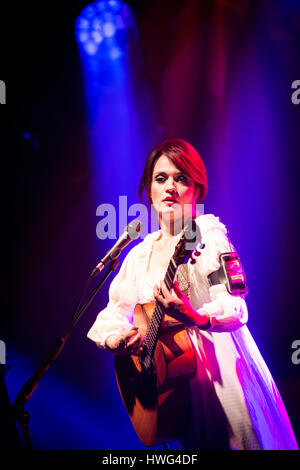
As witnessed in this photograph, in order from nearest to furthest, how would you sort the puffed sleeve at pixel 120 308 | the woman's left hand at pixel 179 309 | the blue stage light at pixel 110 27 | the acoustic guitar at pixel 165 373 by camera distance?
the woman's left hand at pixel 179 309, the acoustic guitar at pixel 165 373, the puffed sleeve at pixel 120 308, the blue stage light at pixel 110 27

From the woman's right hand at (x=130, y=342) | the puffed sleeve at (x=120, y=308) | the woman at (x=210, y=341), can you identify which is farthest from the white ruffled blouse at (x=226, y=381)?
the puffed sleeve at (x=120, y=308)

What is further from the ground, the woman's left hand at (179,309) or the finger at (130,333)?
the woman's left hand at (179,309)

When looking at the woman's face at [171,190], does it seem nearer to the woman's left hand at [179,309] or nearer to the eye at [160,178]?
the eye at [160,178]

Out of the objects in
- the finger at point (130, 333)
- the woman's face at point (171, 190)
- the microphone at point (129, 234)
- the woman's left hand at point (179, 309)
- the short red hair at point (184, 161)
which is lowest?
the finger at point (130, 333)

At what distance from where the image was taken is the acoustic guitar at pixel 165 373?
184 cm

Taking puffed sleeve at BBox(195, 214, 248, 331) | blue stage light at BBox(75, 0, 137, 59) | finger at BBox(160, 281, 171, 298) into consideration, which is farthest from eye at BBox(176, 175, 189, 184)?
blue stage light at BBox(75, 0, 137, 59)

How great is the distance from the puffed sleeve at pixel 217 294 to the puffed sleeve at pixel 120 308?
24.4 inches

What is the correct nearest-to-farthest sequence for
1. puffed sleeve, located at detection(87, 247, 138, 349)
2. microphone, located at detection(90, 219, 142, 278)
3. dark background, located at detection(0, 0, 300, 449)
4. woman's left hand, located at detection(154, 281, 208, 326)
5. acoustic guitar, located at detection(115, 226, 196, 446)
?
1. woman's left hand, located at detection(154, 281, 208, 326)
2. acoustic guitar, located at detection(115, 226, 196, 446)
3. microphone, located at detection(90, 219, 142, 278)
4. puffed sleeve, located at detection(87, 247, 138, 349)
5. dark background, located at detection(0, 0, 300, 449)

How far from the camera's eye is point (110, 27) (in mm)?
3510

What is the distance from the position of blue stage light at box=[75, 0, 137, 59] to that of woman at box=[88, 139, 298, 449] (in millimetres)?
1733

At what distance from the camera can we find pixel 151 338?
1.96 m

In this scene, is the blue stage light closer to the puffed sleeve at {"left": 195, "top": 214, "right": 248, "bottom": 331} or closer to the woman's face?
the woman's face

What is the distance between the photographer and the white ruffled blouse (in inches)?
68.8

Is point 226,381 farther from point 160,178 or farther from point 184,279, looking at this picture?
point 160,178
